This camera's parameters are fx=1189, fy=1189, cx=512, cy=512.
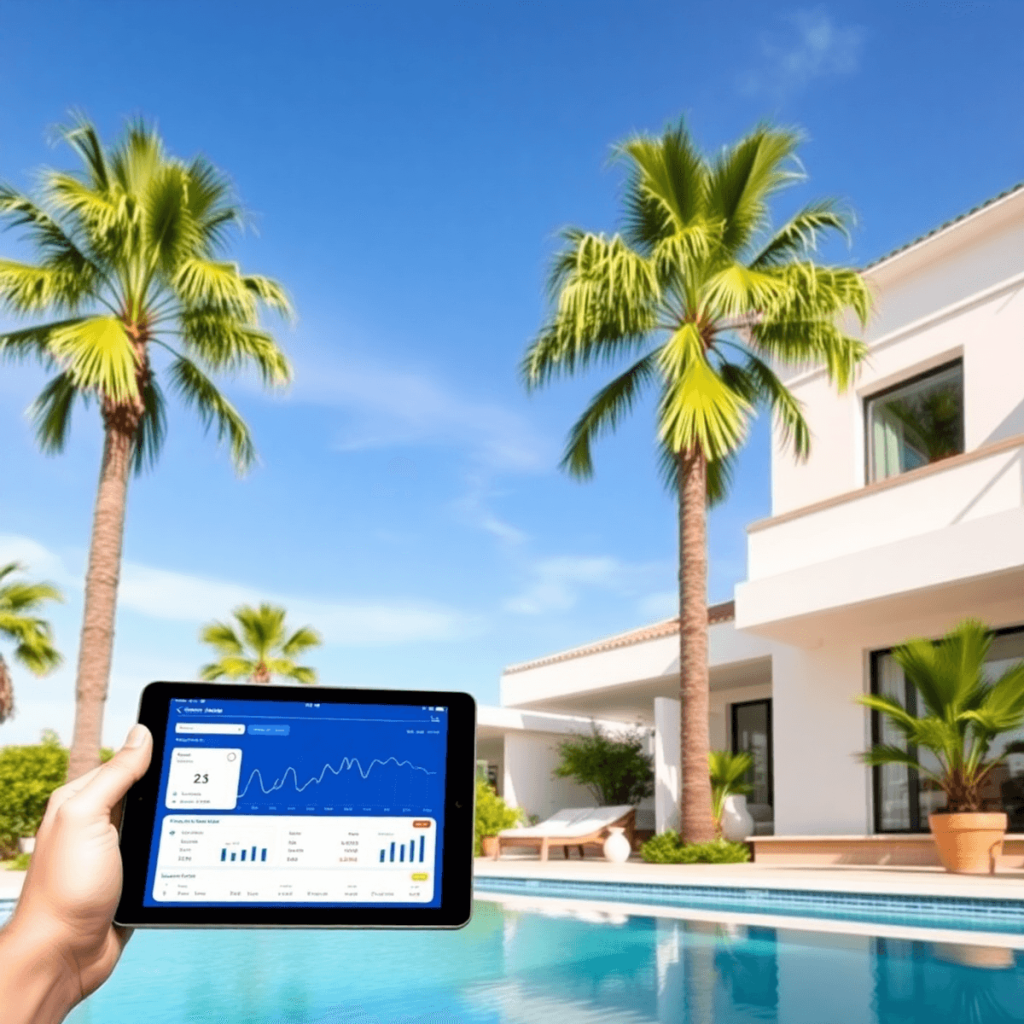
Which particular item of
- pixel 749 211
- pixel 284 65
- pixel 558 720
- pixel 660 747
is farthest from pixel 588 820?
pixel 284 65

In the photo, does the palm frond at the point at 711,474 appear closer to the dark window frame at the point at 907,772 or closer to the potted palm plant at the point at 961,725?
the dark window frame at the point at 907,772

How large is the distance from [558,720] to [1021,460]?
13213 mm

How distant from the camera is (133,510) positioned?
51.6 feet

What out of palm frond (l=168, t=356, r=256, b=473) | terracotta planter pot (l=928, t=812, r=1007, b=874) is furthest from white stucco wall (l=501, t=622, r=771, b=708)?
palm frond (l=168, t=356, r=256, b=473)

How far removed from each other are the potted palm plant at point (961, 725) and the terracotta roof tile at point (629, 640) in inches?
234

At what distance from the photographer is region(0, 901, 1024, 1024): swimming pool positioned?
5723 mm

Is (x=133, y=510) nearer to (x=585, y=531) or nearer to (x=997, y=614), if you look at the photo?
(x=997, y=614)

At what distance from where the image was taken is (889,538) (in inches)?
561

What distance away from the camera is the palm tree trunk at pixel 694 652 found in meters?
14.4

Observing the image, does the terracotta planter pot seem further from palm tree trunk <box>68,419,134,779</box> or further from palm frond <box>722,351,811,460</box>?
palm tree trunk <box>68,419,134,779</box>

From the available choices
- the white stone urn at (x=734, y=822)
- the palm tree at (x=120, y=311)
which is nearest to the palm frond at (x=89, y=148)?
the palm tree at (x=120, y=311)

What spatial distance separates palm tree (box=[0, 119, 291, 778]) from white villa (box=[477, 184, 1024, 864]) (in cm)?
760

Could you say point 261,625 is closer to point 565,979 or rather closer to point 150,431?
point 150,431

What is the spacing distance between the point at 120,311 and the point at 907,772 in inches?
462
